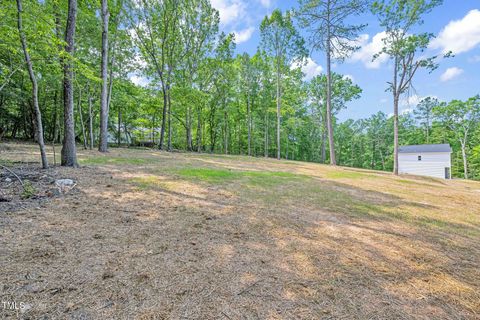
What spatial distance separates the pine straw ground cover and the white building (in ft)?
77.8

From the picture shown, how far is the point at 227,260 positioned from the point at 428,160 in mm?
28270

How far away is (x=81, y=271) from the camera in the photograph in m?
1.74

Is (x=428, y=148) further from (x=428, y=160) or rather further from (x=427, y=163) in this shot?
(x=427, y=163)

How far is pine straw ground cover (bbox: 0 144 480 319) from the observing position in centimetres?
147

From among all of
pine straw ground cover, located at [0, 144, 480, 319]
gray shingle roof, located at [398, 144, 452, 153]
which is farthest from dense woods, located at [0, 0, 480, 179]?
gray shingle roof, located at [398, 144, 452, 153]

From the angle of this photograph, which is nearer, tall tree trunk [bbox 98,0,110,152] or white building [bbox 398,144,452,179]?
tall tree trunk [bbox 98,0,110,152]

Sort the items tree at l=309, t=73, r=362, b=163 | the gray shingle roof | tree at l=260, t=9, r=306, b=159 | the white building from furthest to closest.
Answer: tree at l=309, t=73, r=362, b=163 → the gray shingle roof → the white building → tree at l=260, t=9, r=306, b=159

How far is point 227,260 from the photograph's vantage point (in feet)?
6.71

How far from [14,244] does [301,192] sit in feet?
15.7

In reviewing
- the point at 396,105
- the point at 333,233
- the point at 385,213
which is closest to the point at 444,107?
the point at 396,105

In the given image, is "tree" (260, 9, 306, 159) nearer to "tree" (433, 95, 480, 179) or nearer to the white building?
the white building

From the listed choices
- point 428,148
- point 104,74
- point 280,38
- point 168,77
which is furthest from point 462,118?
point 104,74

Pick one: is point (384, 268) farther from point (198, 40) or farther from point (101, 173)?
point (198, 40)

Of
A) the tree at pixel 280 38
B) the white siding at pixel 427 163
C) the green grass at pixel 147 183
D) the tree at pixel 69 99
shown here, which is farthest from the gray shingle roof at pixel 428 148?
the tree at pixel 69 99
